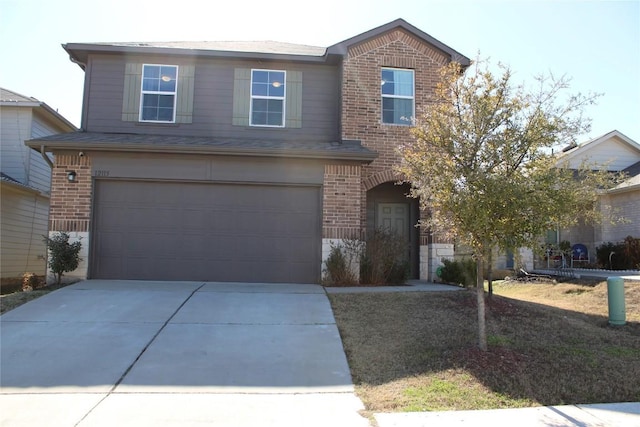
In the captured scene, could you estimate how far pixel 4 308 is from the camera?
7855 mm

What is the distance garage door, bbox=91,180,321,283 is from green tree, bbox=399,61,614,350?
4948 millimetres

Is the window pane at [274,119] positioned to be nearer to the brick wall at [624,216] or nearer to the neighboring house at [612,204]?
the neighboring house at [612,204]

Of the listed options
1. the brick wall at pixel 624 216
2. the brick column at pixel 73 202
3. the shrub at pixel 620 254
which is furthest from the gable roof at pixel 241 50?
the brick wall at pixel 624 216

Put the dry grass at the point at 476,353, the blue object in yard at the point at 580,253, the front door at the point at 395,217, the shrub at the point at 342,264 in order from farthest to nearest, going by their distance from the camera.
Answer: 1. the blue object in yard at the point at 580,253
2. the front door at the point at 395,217
3. the shrub at the point at 342,264
4. the dry grass at the point at 476,353

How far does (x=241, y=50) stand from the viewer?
475 inches

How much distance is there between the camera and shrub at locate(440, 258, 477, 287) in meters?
10.9

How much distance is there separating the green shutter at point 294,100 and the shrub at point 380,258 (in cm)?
375

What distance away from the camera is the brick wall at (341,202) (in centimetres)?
1054

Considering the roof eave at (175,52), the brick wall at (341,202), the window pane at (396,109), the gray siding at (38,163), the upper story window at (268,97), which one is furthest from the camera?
the gray siding at (38,163)

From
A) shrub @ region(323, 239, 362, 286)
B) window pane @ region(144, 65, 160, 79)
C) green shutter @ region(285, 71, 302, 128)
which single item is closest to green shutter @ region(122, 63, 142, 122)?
window pane @ region(144, 65, 160, 79)

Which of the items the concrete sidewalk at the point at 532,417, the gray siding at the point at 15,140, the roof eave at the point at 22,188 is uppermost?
the gray siding at the point at 15,140

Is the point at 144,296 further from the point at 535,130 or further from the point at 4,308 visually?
the point at 535,130

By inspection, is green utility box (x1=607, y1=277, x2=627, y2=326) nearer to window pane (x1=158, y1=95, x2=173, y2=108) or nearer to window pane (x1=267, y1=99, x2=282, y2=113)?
window pane (x1=267, y1=99, x2=282, y2=113)

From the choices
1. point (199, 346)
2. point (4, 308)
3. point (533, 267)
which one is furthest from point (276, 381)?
point (533, 267)
